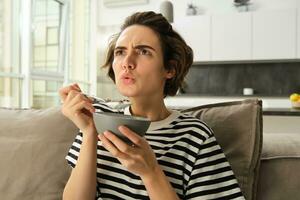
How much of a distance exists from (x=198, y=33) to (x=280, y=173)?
4.49m

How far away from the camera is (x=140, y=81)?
1.02m

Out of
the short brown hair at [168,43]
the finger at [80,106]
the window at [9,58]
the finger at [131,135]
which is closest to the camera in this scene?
the finger at [131,135]

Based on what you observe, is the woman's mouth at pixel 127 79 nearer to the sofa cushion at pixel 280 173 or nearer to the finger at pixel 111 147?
the finger at pixel 111 147

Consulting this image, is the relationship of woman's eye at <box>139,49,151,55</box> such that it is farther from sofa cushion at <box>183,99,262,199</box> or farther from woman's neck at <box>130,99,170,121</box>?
sofa cushion at <box>183,99,262,199</box>

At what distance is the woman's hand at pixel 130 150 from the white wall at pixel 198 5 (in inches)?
176

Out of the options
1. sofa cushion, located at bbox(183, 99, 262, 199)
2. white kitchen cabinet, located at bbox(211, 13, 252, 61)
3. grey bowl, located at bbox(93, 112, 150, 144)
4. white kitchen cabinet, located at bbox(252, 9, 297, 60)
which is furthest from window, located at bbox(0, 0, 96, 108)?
grey bowl, located at bbox(93, 112, 150, 144)

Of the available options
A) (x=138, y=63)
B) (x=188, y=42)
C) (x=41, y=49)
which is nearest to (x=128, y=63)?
(x=138, y=63)

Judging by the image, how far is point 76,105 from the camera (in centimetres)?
93

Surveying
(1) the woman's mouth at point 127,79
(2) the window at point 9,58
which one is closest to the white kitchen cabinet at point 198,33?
(2) the window at point 9,58

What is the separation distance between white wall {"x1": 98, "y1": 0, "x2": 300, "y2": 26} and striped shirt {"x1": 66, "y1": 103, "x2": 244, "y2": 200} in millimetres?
4215

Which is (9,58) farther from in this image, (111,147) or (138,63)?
(111,147)

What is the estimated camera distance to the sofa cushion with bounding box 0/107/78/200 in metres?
1.19

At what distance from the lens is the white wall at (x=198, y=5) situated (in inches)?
204

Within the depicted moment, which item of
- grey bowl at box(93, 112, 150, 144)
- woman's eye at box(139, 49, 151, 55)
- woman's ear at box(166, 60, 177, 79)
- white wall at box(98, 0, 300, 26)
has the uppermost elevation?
white wall at box(98, 0, 300, 26)
